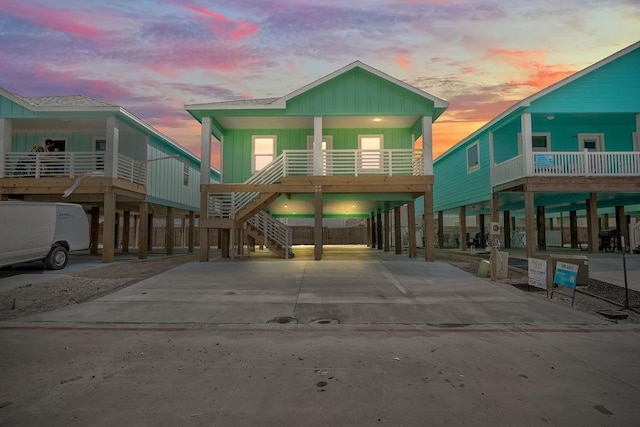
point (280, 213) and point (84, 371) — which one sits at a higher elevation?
point (280, 213)

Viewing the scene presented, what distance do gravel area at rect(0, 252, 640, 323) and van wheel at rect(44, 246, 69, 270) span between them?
1.32 metres

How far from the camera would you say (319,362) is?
205 inches

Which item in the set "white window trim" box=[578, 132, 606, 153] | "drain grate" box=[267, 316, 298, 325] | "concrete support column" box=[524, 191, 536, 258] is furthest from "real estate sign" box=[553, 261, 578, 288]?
"white window trim" box=[578, 132, 606, 153]

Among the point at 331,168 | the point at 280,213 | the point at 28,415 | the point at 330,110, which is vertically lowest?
the point at 28,415

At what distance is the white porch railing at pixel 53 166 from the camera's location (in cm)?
1711

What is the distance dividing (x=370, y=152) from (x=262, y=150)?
17.6ft

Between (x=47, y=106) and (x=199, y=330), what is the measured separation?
15.5 meters

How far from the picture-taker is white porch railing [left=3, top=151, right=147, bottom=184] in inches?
674

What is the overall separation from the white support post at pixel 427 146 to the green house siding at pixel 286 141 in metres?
2.21

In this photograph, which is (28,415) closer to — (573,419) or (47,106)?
(573,419)

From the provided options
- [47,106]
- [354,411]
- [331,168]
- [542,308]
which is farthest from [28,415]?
[47,106]

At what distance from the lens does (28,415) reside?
370 cm

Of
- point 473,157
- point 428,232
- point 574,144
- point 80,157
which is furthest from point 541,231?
point 80,157

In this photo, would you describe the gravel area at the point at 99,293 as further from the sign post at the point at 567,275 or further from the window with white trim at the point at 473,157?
the window with white trim at the point at 473,157
